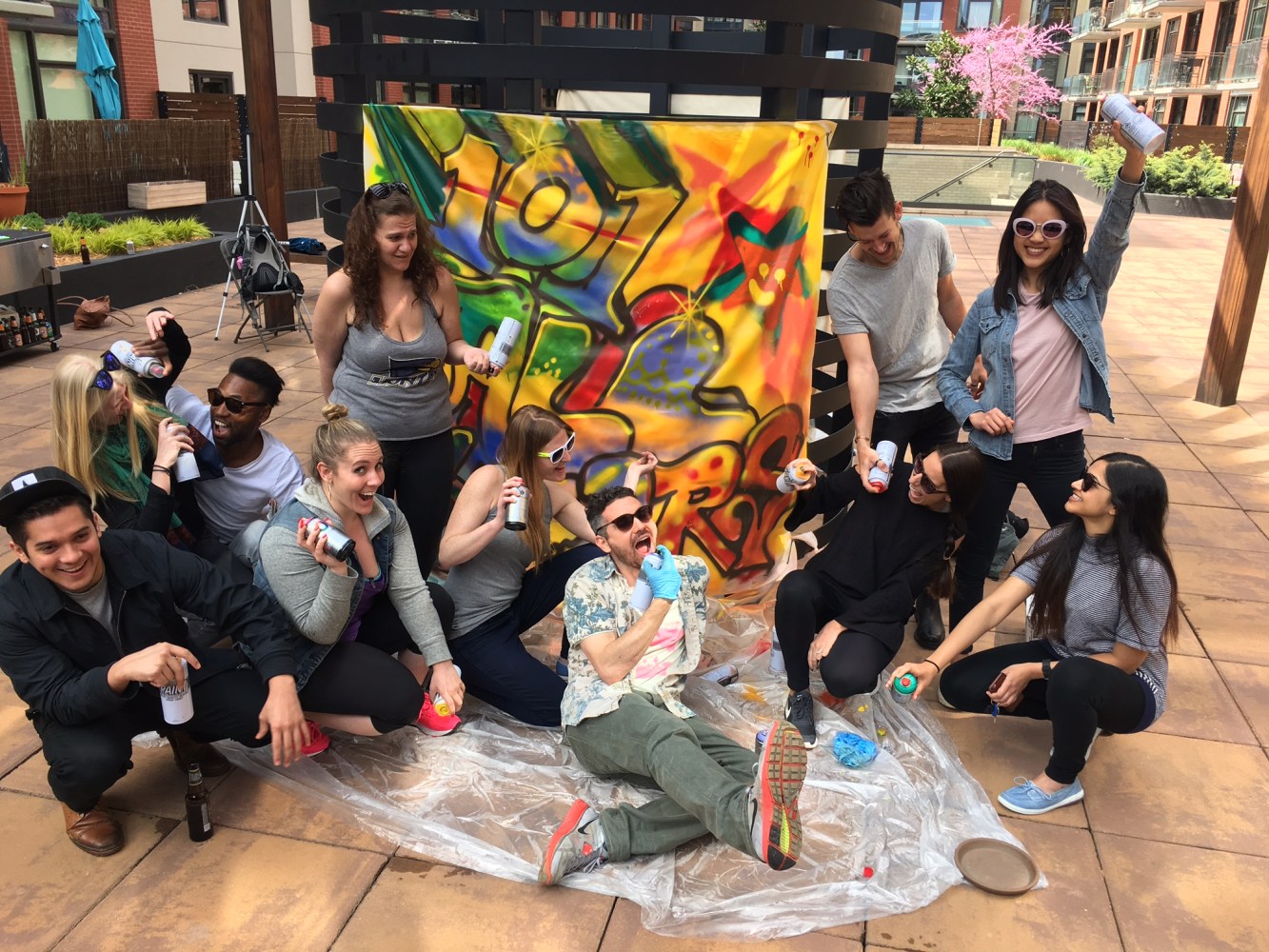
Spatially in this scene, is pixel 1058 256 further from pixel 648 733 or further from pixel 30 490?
pixel 30 490

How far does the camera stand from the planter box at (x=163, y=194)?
1350 cm

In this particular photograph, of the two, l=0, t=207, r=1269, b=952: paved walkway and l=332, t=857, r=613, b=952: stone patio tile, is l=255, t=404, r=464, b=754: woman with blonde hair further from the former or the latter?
l=332, t=857, r=613, b=952: stone patio tile

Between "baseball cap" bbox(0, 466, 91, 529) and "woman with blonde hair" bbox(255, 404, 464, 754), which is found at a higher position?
"baseball cap" bbox(0, 466, 91, 529)

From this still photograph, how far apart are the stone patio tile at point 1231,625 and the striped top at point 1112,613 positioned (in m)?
1.13

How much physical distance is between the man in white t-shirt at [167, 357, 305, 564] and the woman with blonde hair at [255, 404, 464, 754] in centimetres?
42

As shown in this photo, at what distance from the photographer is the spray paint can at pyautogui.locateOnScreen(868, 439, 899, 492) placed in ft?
11.6

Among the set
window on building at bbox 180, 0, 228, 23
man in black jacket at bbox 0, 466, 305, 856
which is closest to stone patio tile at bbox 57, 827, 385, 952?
man in black jacket at bbox 0, 466, 305, 856

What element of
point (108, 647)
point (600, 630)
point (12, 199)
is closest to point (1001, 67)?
point (12, 199)

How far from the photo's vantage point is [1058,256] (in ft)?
11.6

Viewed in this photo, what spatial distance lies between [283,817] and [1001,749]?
2.28 m

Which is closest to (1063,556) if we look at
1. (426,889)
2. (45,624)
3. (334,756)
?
(426,889)

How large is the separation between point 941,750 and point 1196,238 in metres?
16.9

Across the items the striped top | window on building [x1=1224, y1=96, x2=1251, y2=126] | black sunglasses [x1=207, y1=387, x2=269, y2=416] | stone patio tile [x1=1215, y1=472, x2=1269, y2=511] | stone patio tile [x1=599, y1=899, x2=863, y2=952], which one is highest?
window on building [x1=1224, y1=96, x2=1251, y2=126]

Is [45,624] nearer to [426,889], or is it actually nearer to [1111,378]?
[426,889]
